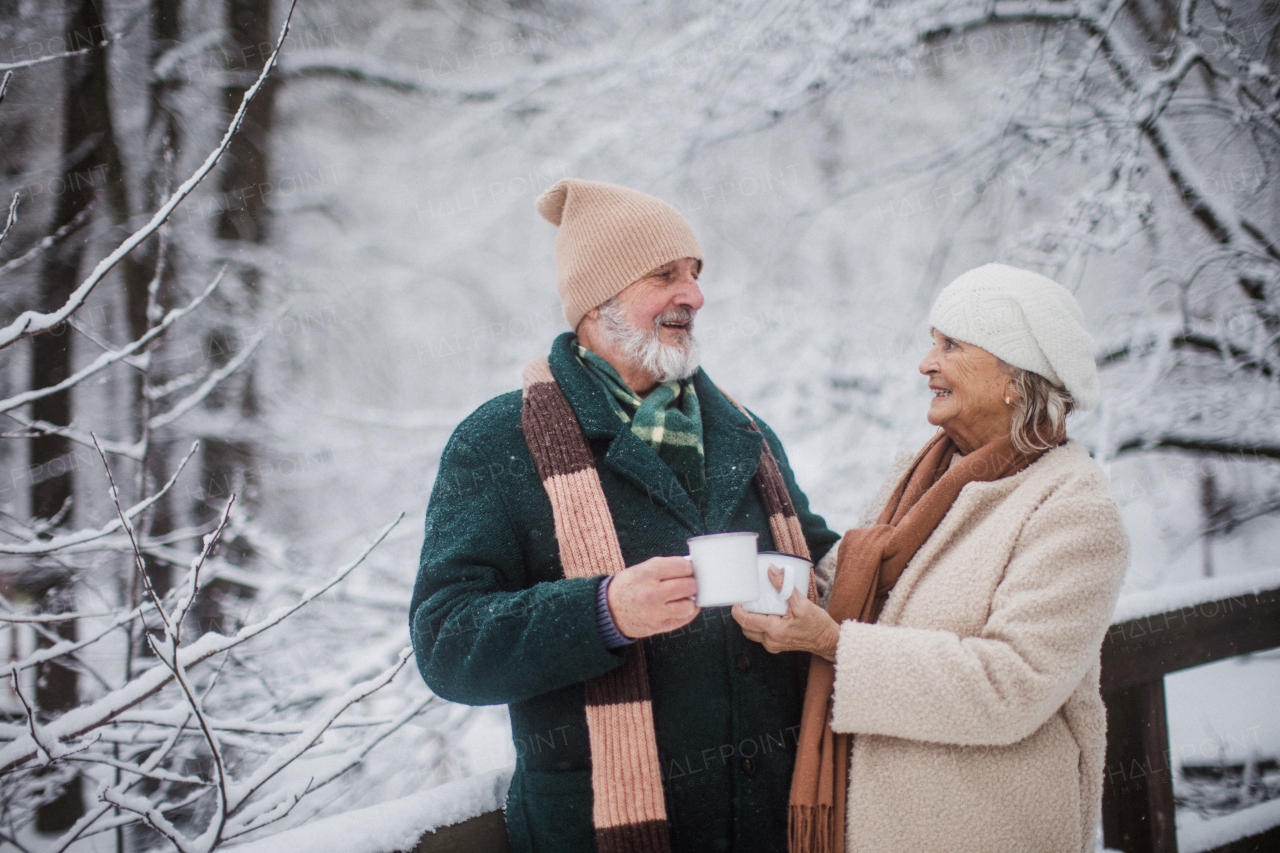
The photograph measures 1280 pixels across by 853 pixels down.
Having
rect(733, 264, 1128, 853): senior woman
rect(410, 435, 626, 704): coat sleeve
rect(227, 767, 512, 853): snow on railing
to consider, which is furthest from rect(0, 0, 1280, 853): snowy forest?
rect(733, 264, 1128, 853): senior woman

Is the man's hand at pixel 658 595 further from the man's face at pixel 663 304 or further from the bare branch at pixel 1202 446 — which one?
the bare branch at pixel 1202 446

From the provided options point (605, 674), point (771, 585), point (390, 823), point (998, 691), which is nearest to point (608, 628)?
point (605, 674)

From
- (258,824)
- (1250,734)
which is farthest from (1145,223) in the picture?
(258,824)

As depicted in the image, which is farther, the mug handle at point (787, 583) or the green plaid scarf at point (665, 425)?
the green plaid scarf at point (665, 425)

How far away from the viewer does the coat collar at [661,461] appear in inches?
54.7

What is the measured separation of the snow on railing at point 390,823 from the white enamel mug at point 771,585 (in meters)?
0.65

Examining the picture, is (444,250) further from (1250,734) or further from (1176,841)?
(1250,734)

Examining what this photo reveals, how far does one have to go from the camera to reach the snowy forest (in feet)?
11.3

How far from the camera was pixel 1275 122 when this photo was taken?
13.5 ft

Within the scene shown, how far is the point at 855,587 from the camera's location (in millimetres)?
1390

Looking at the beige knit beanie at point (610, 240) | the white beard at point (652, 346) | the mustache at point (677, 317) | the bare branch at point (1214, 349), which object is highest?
the bare branch at point (1214, 349)

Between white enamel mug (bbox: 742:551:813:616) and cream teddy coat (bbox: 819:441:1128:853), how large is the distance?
0.15 m

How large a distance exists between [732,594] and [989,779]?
64 cm

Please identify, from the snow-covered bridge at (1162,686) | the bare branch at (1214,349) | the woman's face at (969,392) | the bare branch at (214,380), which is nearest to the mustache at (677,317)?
the woman's face at (969,392)
